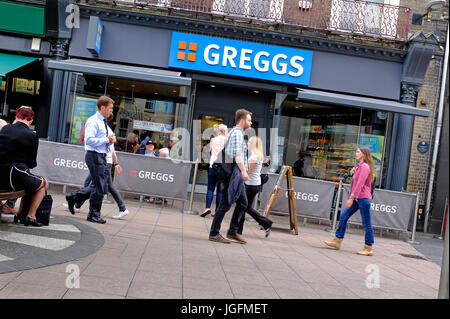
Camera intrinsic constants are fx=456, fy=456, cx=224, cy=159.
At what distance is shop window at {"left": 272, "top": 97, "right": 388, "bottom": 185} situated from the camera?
13516 millimetres

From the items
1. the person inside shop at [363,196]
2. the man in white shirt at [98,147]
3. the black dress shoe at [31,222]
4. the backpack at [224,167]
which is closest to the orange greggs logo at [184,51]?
the man in white shirt at [98,147]

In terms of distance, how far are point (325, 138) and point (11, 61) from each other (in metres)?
9.35

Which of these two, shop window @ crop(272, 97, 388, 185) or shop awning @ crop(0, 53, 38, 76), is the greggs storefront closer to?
shop window @ crop(272, 97, 388, 185)

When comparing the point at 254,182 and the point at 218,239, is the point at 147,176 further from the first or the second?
the point at 218,239

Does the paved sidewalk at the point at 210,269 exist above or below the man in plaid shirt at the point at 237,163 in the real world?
below

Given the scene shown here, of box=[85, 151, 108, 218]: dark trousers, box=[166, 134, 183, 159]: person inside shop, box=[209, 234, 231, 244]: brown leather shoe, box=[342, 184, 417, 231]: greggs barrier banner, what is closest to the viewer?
box=[209, 234, 231, 244]: brown leather shoe

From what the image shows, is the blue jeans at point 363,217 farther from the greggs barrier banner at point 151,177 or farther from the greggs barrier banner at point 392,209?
the greggs barrier banner at point 151,177

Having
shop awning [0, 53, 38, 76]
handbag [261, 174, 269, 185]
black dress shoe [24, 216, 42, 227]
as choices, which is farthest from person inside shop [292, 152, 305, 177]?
black dress shoe [24, 216, 42, 227]

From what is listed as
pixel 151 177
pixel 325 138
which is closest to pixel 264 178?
pixel 151 177

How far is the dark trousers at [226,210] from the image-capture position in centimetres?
675

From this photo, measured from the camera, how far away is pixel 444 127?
1300cm

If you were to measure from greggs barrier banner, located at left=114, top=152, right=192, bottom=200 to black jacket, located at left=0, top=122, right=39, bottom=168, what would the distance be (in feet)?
14.7

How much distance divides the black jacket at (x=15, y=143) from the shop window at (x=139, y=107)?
7509 millimetres

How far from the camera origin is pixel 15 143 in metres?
5.89
